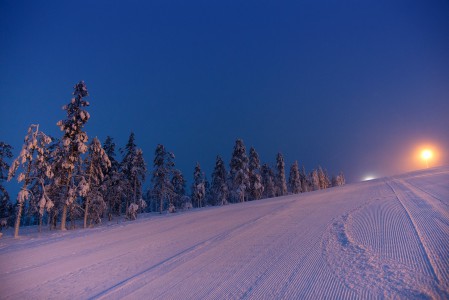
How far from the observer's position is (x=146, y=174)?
36.5 meters

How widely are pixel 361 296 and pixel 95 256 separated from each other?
8527 mm

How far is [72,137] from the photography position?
23.0 meters

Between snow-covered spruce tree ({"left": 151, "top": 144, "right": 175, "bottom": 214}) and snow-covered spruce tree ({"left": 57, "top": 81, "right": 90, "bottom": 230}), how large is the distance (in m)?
15.9

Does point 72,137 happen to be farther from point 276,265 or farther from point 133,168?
point 276,265

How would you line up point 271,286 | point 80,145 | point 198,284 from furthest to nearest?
point 80,145, point 198,284, point 271,286

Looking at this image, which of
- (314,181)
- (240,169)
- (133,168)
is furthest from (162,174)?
(314,181)

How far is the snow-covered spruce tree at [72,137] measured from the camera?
72.8ft

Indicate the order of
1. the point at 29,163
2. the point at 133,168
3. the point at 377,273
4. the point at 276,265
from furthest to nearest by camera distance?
the point at 133,168 → the point at 29,163 → the point at 276,265 → the point at 377,273

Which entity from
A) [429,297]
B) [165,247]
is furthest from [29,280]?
[429,297]

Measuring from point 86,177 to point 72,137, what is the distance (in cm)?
663

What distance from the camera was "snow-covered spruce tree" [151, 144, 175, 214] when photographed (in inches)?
1522

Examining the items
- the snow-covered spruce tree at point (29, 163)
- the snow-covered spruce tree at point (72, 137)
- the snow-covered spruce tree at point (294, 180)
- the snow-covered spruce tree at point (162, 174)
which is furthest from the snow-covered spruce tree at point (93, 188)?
the snow-covered spruce tree at point (294, 180)

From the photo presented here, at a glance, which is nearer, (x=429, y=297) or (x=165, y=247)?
(x=429, y=297)

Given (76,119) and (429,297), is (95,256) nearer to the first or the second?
(429,297)
